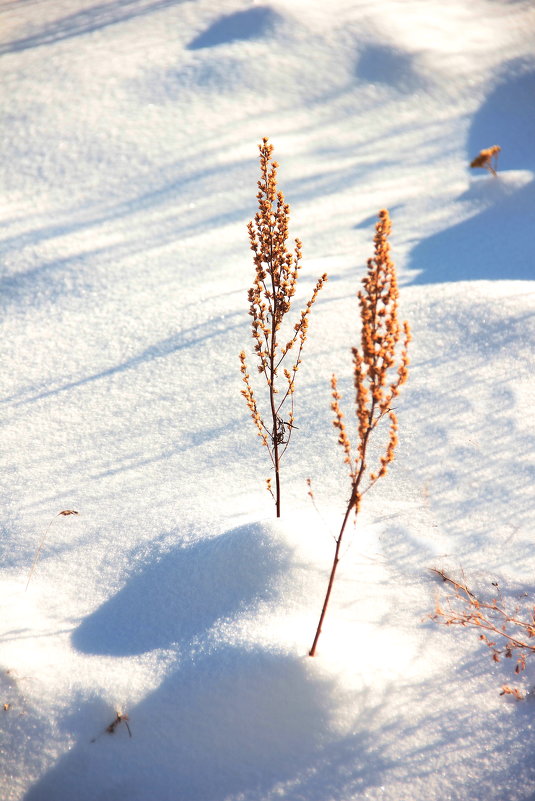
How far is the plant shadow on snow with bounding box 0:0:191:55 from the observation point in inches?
340

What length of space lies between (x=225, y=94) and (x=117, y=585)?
7.09 m

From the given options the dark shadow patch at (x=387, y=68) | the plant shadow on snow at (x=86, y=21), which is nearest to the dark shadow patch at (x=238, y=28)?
the plant shadow on snow at (x=86, y=21)

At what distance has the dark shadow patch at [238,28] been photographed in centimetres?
862

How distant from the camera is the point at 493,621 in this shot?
2.40 metres

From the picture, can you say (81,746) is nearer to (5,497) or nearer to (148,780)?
(148,780)

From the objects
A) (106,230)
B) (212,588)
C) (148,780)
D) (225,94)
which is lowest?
(148,780)

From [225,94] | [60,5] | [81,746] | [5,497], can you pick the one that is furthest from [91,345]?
[60,5]

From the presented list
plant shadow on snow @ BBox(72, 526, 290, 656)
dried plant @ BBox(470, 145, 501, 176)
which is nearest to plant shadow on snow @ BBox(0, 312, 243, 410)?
plant shadow on snow @ BBox(72, 526, 290, 656)

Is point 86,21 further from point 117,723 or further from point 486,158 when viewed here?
point 117,723

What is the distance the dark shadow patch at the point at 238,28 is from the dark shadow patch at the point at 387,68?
1.53 m

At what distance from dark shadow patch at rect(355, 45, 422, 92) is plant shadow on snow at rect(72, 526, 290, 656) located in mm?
7760

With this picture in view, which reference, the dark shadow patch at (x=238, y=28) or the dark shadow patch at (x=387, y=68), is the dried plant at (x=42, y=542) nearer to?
the dark shadow patch at (x=387, y=68)

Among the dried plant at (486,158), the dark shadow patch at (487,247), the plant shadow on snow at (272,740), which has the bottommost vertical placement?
the plant shadow on snow at (272,740)

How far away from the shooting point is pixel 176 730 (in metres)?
2.06
